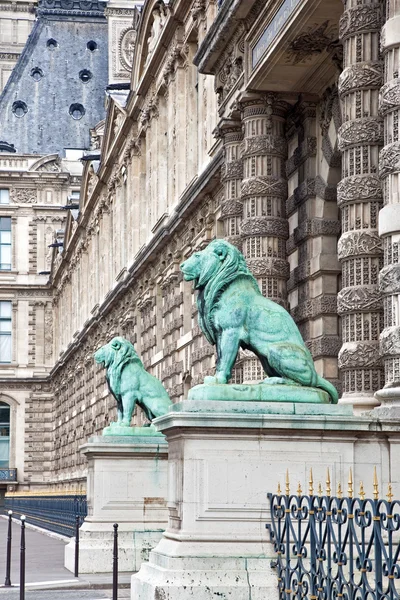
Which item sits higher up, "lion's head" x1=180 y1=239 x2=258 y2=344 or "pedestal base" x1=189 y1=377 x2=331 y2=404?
"lion's head" x1=180 y1=239 x2=258 y2=344

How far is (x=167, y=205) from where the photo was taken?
40.8 metres

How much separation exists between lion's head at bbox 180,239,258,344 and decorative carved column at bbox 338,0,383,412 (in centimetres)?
348

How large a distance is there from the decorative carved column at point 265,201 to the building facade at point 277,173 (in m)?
0.02

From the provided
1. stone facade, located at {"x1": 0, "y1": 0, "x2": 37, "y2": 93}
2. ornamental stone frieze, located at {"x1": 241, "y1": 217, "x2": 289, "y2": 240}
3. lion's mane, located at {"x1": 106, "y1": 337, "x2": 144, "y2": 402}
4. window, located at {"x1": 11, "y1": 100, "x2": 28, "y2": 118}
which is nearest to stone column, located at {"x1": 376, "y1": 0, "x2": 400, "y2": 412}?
ornamental stone frieze, located at {"x1": 241, "y1": 217, "x2": 289, "y2": 240}

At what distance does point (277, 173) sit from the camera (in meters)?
23.5

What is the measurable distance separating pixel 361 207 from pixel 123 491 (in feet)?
21.5

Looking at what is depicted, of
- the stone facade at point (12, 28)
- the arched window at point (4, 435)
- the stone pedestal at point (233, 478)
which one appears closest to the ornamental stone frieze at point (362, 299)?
the stone pedestal at point (233, 478)

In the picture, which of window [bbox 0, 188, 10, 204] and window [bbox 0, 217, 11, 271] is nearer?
window [bbox 0, 188, 10, 204]

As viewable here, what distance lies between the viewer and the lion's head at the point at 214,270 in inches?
561

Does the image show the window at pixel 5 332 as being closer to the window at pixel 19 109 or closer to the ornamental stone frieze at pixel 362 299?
the window at pixel 19 109

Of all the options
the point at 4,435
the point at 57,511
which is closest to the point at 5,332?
the point at 4,435

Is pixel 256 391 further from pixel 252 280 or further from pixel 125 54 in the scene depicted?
pixel 125 54

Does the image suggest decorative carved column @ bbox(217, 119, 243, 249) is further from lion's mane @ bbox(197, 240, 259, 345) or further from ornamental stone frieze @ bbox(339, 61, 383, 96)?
lion's mane @ bbox(197, 240, 259, 345)

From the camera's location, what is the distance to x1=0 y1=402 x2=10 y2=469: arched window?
83812mm
